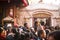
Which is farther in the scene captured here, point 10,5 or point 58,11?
point 10,5

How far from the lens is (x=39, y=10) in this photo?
5.57 metres

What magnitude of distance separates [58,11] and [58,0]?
20.6 inches

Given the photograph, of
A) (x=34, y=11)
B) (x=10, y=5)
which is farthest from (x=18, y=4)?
(x=34, y=11)

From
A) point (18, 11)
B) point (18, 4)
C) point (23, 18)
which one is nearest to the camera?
point (23, 18)

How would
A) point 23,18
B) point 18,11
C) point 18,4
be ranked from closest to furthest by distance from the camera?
1. point 23,18
2. point 18,11
3. point 18,4

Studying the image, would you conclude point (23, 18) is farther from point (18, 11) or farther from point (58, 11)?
point (58, 11)

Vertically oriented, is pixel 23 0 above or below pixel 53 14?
above

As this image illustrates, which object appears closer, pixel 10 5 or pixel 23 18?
pixel 23 18

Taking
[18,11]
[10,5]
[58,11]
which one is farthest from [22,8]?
[58,11]

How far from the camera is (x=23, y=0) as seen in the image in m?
5.71

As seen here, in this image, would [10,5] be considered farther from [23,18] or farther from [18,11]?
[23,18]

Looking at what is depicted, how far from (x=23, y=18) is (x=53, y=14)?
786 mm

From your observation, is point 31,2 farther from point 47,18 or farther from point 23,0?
point 47,18

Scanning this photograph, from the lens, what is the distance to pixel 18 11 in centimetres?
561
